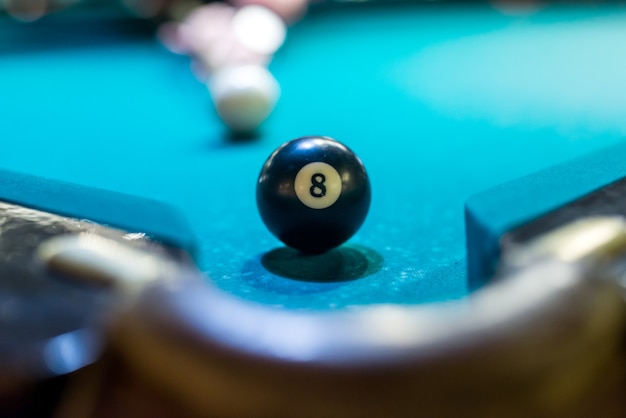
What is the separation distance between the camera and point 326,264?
1599 millimetres

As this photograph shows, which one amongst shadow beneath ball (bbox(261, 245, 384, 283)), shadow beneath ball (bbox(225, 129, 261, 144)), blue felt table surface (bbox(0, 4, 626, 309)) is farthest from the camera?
shadow beneath ball (bbox(225, 129, 261, 144))

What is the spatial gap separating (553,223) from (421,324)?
1.38 feet

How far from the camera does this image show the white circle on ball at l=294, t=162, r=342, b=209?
1559 millimetres

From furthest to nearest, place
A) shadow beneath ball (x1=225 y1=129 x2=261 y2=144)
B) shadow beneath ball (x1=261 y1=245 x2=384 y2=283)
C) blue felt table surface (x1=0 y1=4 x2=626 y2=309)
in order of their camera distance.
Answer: shadow beneath ball (x1=225 y1=129 x2=261 y2=144) → blue felt table surface (x1=0 y1=4 x2=626 y2=309) → shadow beneath ball (x1=261 y1=245 x2=384 y2=283)

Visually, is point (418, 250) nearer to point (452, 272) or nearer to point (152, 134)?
point (452, 272)

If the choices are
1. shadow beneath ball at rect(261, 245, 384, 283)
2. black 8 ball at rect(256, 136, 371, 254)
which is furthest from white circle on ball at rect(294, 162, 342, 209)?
shadow beneath ball at rect(261, 245, 384, 283)

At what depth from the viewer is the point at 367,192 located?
5.31 ft

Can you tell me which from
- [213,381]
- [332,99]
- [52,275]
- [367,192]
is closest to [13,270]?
[52,275]

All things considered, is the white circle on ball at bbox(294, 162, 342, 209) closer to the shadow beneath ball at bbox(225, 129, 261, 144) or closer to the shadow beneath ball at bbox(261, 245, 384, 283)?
the shadow beneath ball at bbox(261, 245, 384, 283)

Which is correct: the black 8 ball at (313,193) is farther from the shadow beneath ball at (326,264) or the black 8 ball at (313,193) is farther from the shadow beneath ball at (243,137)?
the shadow beneath ball at (243,137)

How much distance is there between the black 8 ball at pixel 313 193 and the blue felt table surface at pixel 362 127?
0.10m

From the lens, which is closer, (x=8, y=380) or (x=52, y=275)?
(x=8, y=380)

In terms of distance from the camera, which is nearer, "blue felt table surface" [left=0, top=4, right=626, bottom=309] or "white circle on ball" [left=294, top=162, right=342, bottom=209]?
"white circle on ball" [left=294, top=162, right=342, bottom=209]

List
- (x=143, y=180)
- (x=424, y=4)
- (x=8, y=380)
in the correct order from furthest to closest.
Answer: (x=424, y=4)
(x=143, y=180)
(x=8, y=380)
